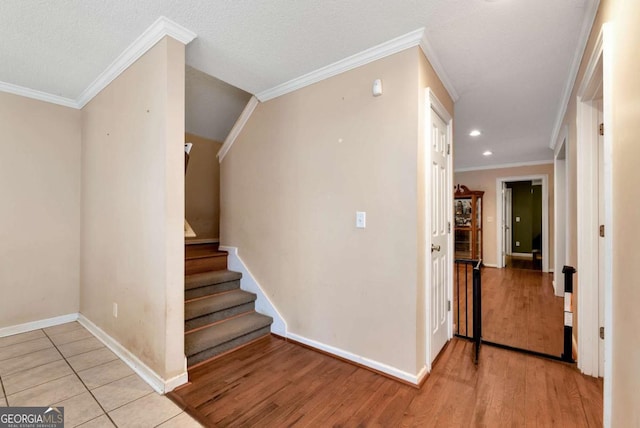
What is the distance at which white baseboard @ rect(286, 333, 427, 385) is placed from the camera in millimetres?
1956

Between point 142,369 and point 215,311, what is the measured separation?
699 mm

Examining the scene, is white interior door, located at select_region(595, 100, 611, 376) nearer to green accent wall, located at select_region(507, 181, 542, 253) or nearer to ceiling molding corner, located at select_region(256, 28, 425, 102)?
ceiling molding corner, located at select_region(256, 28, 425, 102)

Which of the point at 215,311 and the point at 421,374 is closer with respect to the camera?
the point at 421,374

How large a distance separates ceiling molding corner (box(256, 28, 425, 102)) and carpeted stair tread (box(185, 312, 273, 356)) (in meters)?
2.21

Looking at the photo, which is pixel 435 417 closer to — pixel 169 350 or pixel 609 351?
pixel 609 351

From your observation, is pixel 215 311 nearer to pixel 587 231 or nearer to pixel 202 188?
pixel 202 188

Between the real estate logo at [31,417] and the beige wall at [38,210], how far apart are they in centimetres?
167

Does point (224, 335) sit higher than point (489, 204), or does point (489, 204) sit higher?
point (489, 204)

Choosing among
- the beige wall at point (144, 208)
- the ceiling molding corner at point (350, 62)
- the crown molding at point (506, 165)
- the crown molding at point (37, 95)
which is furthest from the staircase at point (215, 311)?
the crown molding at point (506, 165)

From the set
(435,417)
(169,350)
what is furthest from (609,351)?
(169,350)

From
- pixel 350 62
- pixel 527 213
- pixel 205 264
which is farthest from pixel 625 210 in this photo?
pixel 527 213

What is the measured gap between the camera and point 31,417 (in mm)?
1641

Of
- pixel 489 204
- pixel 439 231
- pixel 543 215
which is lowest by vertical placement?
pixel 439 231

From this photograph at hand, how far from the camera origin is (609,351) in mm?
1364
